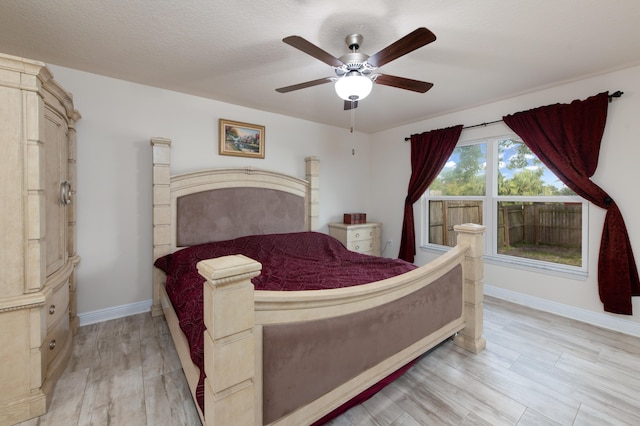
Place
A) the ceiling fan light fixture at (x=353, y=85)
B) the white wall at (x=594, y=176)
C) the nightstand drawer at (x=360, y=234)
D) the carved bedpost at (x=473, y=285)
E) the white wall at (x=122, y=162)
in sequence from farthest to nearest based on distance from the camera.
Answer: the nightstand drawer at (x=360, y=234) → the white wall at (x=122, y=162) → the white wall at (x=594, y=176) → the carved bedpost at (x=473, y=285) → the ceiling fan light fixture at (x=353, y=85)

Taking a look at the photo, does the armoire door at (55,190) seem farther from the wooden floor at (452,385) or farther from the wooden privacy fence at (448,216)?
the wooden privacy fence at (448,216)

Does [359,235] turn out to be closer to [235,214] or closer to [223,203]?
[235,214]

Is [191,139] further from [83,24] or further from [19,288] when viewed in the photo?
[19,288]

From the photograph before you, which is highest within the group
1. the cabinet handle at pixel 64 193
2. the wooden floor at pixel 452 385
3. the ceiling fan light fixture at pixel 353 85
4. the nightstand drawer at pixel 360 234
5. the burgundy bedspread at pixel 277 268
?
the ceiling fan light fixture at pixel 353 85

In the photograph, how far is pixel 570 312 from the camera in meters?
2.72

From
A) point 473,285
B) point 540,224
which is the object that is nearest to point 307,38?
point 473,285

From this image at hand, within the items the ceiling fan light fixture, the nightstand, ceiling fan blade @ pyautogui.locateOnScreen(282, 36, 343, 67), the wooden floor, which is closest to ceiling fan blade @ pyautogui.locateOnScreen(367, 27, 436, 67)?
the ceiling fan light fixture

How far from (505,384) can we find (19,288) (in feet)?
9.47

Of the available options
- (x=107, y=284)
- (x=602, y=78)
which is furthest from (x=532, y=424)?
(x=107, y=284)

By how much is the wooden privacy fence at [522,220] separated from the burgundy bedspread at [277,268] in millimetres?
Result: 1794

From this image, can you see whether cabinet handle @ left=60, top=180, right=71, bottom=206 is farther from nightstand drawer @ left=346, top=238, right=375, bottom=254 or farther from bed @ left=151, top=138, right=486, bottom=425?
nightstand drawer @ left=346, top=238, right=375, bottom=254

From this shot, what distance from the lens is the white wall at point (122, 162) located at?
8.23ft

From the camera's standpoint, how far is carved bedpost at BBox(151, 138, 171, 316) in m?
2.69

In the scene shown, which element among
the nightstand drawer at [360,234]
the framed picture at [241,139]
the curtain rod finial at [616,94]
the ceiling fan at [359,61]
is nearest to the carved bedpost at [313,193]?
the nightstand drawer at [360,234]
